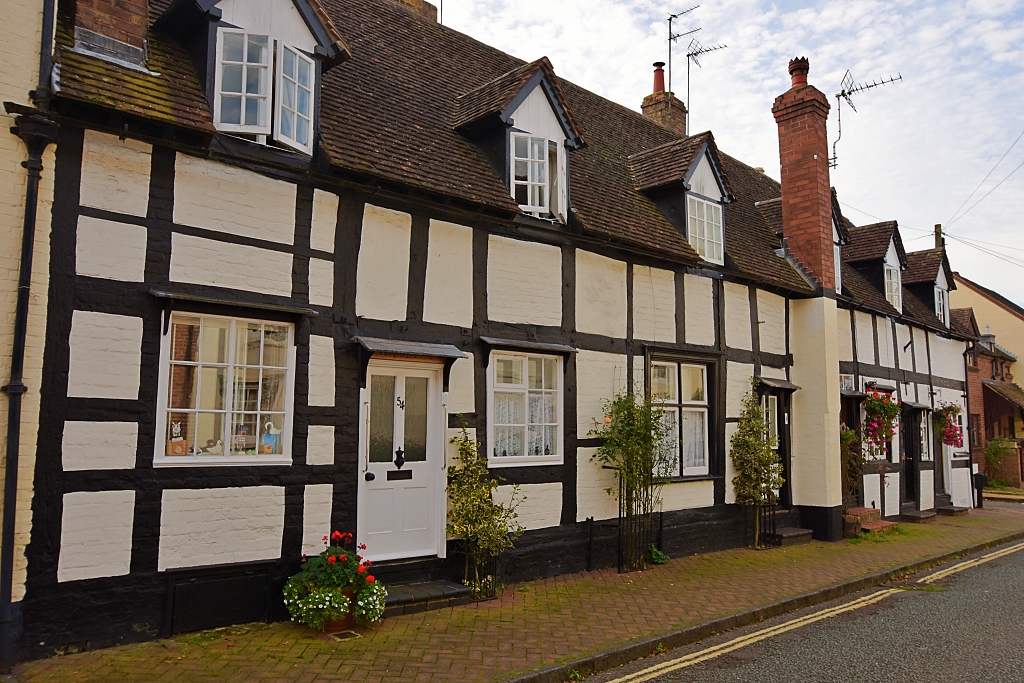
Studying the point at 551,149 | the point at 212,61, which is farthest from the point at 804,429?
the point at 212,61

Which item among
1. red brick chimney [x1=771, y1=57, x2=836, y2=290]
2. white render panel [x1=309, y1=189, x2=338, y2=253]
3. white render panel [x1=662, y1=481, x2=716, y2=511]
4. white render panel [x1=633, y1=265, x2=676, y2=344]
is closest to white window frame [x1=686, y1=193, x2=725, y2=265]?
white render panel [x1=633, y1=265, x2=676, y2=344]

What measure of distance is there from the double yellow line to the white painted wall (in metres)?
3.58

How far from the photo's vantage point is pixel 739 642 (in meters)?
7.58

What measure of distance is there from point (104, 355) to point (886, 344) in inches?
679

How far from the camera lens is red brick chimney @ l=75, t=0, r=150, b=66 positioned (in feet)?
23.3

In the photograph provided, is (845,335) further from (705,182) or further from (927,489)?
(705,182)

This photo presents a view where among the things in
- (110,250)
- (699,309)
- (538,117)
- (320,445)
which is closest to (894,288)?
(699,309)

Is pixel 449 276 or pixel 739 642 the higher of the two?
pixel 449 276

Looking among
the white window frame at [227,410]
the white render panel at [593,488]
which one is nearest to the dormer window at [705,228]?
the white render panel at [593,488]

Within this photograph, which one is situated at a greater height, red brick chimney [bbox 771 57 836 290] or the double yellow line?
red brick chimney [bbox 771 57 836 290]

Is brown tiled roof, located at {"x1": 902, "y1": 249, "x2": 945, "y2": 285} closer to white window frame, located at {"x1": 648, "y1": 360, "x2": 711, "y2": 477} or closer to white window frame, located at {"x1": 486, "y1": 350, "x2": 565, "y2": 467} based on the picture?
white window frame, located at {"x1": 648, "y1": 360, "x2": 711, "y2": 477}

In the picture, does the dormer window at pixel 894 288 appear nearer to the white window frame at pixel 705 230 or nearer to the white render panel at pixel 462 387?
the white window frame at pixel 705 230

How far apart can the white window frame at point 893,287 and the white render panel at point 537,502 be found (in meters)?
12.6

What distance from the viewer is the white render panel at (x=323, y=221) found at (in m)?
8.09
